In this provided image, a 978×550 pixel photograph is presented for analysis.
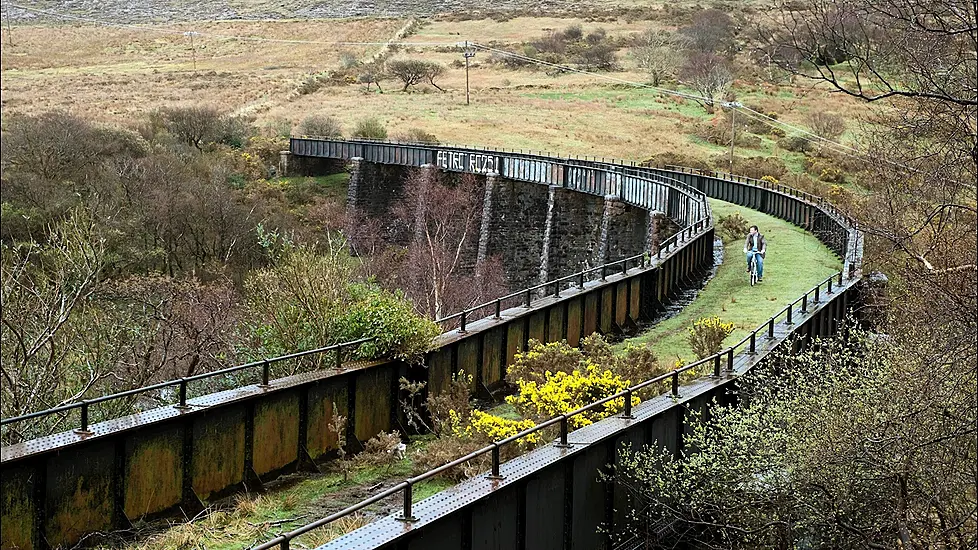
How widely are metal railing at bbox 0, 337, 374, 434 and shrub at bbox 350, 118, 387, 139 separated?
65.9 metres

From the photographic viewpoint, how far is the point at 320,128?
83.9 meters

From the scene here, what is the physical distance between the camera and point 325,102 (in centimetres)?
9869

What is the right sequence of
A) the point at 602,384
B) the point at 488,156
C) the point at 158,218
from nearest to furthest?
1. the point at 602,384
2. the point at 158,218
3. the point at 488,156

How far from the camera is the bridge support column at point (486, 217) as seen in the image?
54469mm

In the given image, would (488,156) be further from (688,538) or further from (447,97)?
(688,538)

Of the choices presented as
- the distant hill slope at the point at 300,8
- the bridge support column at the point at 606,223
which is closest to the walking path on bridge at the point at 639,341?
the bridge support column at the point at 606,223

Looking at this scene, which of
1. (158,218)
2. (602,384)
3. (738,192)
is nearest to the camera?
(602,384)

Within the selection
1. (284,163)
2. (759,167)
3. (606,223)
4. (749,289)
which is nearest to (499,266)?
(606,223)

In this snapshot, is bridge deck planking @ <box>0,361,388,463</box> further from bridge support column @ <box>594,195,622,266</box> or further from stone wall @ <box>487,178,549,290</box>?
stone wall @ <box>487,178,549,290</box>

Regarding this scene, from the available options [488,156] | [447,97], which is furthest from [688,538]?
[447,97]

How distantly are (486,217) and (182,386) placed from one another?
42821mm

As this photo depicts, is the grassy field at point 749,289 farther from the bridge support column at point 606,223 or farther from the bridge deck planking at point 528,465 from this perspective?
the bridge support column at point 606,223

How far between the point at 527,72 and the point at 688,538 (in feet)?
335

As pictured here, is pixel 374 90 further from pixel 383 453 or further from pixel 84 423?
pixel 84 423
